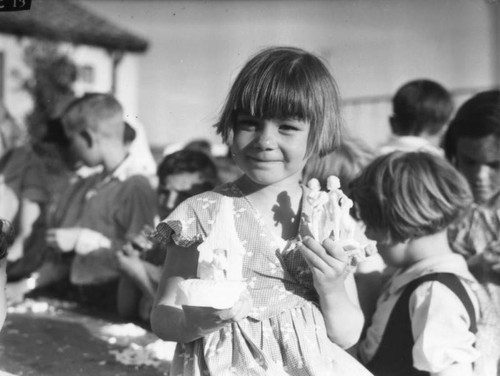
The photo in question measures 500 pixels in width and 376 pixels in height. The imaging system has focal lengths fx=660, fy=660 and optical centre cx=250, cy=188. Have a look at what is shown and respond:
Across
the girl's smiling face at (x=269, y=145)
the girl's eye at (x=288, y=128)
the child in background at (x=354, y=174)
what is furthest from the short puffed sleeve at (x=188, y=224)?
the child in background at (x=354, y=174)

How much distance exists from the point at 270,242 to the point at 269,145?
Answer: 259 millimetres

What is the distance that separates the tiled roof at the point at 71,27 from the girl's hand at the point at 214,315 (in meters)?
14.5

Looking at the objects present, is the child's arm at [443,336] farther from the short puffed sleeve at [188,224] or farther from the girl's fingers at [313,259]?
the short puffed sleeve at [188,224]

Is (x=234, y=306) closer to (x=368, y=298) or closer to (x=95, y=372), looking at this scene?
(x=368, y=298)

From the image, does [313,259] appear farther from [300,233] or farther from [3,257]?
[3,257]

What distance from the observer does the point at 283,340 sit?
173 cm

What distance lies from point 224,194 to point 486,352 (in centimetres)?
123

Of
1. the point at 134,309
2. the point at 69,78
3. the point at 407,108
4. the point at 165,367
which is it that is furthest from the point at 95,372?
the point at 69,78

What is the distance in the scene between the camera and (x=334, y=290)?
1.68 meters

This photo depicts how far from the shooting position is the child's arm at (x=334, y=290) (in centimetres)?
162

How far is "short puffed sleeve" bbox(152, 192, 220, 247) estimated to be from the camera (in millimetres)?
1745

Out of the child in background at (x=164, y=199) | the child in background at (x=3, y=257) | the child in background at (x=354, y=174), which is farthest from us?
the child in background at (x=164, y=199)

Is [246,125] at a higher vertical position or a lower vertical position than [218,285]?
higher

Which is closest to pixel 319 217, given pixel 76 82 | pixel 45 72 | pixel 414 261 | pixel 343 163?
pixel 414 261
